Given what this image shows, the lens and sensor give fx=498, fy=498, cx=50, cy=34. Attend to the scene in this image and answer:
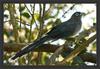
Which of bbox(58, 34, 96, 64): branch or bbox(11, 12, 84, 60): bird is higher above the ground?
bbox(11, 12, 84, 60): bird

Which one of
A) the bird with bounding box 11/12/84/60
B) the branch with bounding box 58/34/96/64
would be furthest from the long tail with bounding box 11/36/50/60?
the branch with bounding box 58/34/96/64

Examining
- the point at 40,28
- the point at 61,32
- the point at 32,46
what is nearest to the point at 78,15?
the point at 61,32

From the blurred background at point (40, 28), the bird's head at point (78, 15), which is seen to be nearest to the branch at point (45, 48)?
the blurred background at point (40, 28)

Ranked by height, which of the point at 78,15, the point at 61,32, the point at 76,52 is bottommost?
the point at 76,52

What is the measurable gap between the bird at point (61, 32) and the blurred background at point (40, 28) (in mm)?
24

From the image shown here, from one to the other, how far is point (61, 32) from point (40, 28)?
0.16 metres

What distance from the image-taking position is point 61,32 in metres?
3.71

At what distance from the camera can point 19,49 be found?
370 cm

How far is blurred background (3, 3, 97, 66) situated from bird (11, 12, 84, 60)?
0.08ft

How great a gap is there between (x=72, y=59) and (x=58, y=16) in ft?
1.10

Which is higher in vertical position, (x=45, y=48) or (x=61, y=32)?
(x=61, y=32)

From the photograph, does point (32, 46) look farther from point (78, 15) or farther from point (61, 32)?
point (78, 15)

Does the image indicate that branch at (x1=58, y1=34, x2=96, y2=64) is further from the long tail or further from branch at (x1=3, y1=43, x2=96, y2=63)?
the long tail

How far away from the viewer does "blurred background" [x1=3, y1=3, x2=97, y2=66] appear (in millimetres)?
3682
